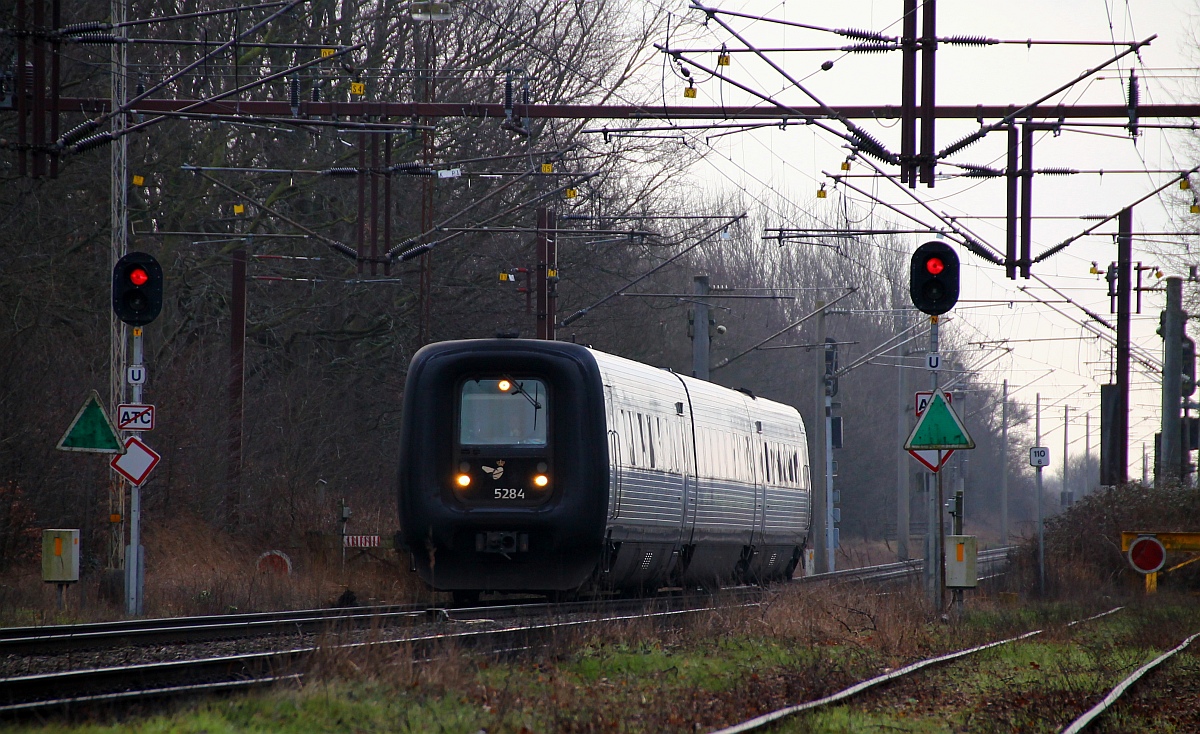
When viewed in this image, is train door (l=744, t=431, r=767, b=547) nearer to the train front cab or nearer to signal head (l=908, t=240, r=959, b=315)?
the train front cab

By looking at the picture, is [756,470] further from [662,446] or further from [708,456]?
A: [662,446]

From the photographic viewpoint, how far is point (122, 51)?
69.4ft

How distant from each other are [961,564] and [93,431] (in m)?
10.3

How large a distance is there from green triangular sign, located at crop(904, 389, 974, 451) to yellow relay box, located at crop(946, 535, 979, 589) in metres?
2.31

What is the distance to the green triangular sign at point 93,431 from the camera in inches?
696

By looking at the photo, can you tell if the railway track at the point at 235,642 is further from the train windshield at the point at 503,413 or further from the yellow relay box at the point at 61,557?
the yellow relay box at the point at 61,557

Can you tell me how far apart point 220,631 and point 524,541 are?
14.9 ft

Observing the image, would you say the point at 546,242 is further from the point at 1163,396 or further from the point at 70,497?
the point at 1163,396

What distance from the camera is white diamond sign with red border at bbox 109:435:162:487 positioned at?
60.4 feet

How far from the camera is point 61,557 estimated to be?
18.5 meters

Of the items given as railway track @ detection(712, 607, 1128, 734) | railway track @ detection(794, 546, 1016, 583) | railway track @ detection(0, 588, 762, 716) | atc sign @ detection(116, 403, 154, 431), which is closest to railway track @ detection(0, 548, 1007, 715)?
railway track @ detection(0, 588, 762, 716)

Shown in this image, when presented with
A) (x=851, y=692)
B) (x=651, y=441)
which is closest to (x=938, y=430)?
(x=651, y=441)

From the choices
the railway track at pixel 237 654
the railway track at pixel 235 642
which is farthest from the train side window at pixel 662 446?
the railway track at pixel 237 654

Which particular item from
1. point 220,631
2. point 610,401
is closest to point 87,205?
point 610,401
